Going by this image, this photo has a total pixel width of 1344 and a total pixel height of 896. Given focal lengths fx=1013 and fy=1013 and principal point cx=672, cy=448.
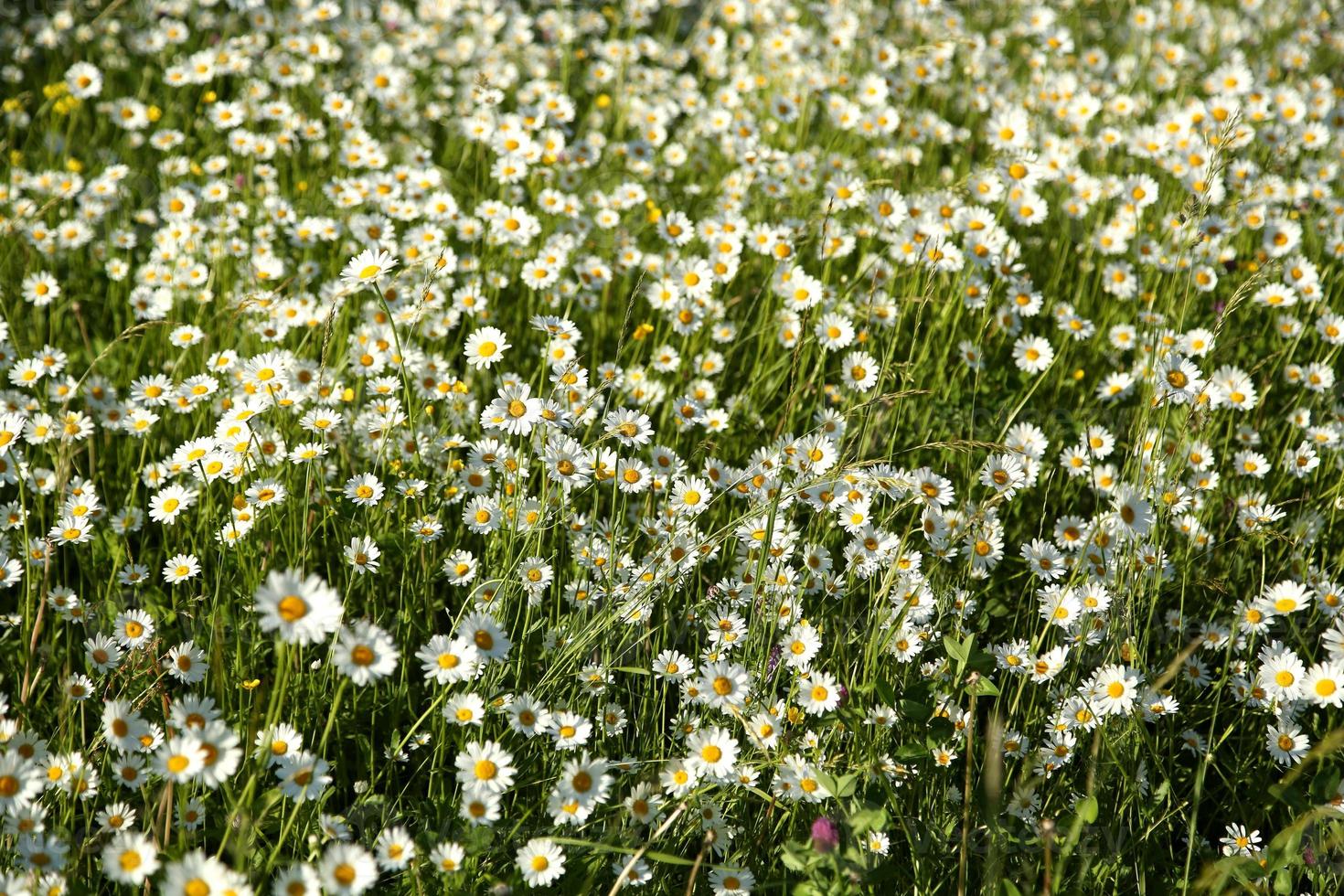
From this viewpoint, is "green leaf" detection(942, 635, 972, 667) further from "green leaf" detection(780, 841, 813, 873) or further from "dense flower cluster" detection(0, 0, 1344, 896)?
"green leaf" detection(780, 841, 813, 873)

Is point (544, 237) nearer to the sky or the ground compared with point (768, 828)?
nearer to the sky

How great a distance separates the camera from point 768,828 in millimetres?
2072

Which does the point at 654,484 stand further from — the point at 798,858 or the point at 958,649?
the point at 798,858

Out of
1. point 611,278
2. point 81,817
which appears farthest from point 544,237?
point 81,817

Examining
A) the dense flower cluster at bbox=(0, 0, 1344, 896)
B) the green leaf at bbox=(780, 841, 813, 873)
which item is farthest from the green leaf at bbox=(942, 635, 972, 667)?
the green leaf at bbox=(780, 841, 813, 873)

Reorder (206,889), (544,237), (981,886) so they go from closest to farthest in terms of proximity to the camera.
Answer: (206,889) → (981,886) → (544,237)

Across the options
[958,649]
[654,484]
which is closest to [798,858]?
[958,649]

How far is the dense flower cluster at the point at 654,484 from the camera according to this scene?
6.32 feet

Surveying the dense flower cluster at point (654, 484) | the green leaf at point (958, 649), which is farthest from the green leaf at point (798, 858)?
the green leaf at point (958, 649)

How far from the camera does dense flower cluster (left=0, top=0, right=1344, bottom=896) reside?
6.32 feet

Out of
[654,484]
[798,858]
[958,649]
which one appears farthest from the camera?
[654,484]

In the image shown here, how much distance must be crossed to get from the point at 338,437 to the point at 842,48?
363 cm

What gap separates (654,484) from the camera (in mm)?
2570

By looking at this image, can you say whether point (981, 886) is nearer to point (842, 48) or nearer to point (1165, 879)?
point (1165, 879)
